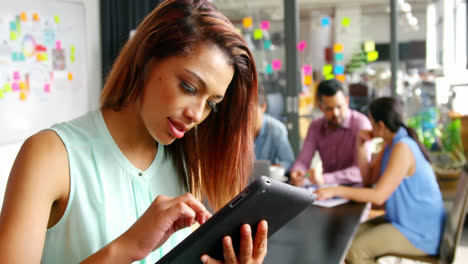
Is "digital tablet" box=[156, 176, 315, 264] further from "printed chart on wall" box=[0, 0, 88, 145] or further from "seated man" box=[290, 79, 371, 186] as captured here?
"printed chart on wall" box=[0, 0, 88, 145]

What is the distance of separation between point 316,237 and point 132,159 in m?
1.09

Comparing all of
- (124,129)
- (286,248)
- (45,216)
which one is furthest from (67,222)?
(286,248)

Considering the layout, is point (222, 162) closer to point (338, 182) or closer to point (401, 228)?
point (401, 228)

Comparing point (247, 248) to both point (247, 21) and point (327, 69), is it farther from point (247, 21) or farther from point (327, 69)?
point (327, 69)

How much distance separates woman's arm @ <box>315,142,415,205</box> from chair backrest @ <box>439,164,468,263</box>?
324 mm

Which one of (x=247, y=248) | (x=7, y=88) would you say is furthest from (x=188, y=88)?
(x=7, y=88)

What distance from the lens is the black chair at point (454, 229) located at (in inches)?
86.8

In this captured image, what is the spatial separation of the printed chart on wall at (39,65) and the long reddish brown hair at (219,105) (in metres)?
2.73

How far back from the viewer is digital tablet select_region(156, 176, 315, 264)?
2.66 feet

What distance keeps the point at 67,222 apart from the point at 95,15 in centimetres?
417

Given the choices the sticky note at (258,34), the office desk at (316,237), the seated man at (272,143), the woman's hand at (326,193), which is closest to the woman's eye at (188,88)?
the office desk at (316,237)

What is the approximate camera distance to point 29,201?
772 millimetres

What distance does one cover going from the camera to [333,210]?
7.76 ft

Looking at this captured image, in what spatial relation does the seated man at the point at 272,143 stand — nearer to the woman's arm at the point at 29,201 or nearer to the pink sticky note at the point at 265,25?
the pink sticky note at the point at 265,25
